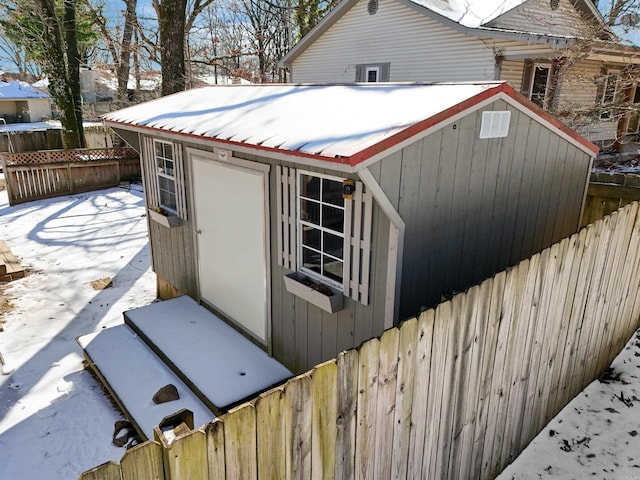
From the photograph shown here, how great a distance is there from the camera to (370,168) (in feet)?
9.53

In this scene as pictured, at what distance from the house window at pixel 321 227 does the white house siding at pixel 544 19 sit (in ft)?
35.8

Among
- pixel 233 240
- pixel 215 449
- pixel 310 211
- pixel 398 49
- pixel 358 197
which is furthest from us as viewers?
pixel 398 49

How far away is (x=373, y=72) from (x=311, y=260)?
40.4 ft

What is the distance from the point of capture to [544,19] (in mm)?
14234

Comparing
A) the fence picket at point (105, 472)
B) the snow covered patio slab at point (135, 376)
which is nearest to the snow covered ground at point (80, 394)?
the snow covered patio slab at point (135, 376)

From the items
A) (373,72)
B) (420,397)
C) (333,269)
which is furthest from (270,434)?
(373,72)

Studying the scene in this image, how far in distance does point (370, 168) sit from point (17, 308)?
616cm

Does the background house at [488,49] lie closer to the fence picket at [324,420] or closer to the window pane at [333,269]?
the window pane at [333,269]

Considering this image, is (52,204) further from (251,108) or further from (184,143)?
(251,108)

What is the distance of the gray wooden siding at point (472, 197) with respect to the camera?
3.29 meters

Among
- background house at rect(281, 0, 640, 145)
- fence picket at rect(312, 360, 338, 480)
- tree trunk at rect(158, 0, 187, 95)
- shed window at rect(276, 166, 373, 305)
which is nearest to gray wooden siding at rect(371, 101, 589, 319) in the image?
shed window at rect(276, 166, 373, 305)

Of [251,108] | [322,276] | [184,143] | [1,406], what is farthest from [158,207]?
[322,276]

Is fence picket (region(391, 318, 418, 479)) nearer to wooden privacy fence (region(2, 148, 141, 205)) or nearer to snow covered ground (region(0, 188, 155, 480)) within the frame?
snow covered ground (region(0, 188, 155, 480))

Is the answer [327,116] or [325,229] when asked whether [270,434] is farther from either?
[327,116]
